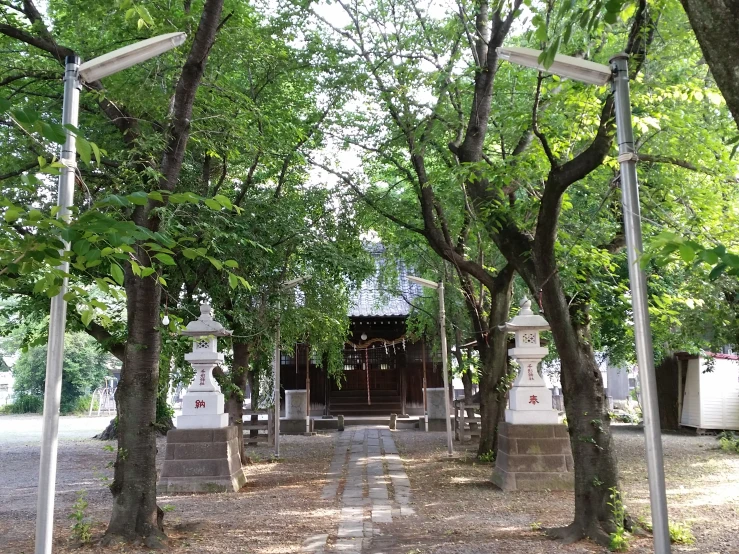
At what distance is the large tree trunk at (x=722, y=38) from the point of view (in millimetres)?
2750

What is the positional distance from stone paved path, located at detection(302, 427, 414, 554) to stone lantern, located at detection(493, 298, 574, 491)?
1.59m

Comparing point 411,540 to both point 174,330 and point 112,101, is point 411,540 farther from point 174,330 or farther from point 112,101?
point 112,101

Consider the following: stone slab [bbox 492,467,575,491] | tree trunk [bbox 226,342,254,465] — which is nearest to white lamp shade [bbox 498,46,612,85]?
stone slab [bbox 492,467,575,491]

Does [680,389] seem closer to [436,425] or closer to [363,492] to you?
[436,425]

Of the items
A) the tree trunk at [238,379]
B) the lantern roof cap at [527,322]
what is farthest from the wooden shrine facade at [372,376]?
the lantern roof cap at [527,322]

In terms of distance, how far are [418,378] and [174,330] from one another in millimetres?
19280

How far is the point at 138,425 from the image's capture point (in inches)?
246

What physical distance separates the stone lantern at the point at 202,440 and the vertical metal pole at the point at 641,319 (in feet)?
22.5

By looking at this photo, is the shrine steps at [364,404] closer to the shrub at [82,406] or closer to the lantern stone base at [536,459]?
the lantern stone base at [536,459]

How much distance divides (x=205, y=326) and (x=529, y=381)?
16.6 feet

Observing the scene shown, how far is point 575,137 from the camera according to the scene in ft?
23.9

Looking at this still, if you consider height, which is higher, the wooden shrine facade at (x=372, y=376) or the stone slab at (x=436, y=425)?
the wooden shrine facade at (x=372, y=376)

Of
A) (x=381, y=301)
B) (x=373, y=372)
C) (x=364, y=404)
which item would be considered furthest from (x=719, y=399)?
(x=364, y=404)

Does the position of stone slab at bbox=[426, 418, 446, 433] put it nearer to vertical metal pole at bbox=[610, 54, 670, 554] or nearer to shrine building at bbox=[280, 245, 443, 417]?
shrine building at bbox=[280, 245, 443, 417]
